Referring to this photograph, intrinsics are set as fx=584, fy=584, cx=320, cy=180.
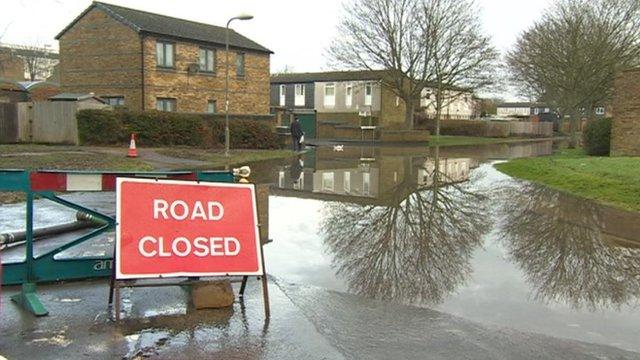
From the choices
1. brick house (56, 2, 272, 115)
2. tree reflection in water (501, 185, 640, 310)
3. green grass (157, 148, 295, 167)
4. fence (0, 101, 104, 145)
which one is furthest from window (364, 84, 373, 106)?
tree reflection in water (501, 185, 640, 310)

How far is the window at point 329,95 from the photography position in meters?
61.9

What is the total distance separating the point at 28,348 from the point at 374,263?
171 inches

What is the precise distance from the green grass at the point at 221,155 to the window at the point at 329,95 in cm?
3451

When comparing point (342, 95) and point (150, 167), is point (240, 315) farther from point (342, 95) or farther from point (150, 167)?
point (342, 95)

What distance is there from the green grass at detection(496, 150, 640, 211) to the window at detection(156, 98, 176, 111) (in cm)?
2009

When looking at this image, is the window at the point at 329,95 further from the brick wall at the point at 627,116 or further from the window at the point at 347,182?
the window at the point at 347,182

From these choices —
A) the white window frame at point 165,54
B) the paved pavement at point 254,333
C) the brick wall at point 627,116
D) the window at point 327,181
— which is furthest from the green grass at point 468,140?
the paved pavement at point 254,333

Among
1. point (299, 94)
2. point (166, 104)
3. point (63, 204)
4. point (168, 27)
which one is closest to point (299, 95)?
point (299, 94)

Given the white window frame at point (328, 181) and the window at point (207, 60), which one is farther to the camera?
the window at point (207, 60)

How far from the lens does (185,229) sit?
534 cm

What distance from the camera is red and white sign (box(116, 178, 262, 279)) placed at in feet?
16.6

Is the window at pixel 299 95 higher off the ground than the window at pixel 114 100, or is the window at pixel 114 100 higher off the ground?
the window at pixel 299 95

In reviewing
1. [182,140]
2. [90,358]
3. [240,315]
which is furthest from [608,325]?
[182,140]

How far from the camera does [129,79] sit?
33.3 m
